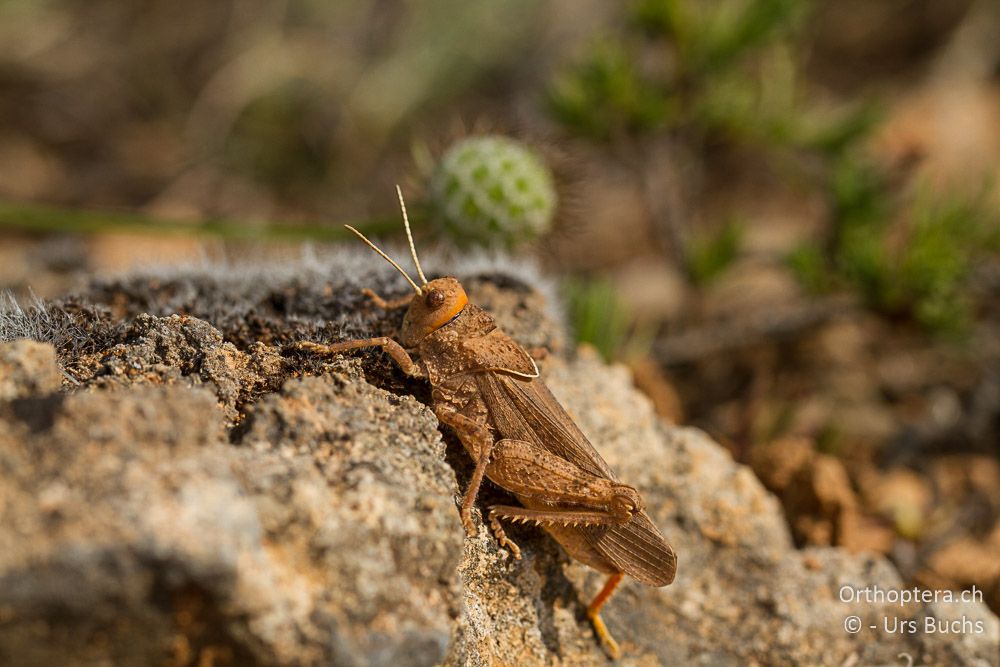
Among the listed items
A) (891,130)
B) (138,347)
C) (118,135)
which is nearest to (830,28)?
(891,130)

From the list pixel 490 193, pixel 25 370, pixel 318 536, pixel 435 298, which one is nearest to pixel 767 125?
pixel 490 193

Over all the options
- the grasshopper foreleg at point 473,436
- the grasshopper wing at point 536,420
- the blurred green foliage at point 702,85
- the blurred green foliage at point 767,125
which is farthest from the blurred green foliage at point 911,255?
the grasshopper foreleg at point 473,436

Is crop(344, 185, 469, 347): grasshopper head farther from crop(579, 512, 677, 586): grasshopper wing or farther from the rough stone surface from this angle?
crop(579, 512, 677, 586): grasshopper wing

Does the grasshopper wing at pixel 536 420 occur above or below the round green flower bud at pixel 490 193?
below

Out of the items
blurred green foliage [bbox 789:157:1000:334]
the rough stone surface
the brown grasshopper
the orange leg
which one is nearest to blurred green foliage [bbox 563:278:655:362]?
the rough stone surface

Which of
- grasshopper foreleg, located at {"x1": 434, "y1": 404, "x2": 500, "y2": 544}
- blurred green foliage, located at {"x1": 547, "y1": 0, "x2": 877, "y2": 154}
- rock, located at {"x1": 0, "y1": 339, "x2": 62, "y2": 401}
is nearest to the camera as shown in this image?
rock, located at {"x1": 0, "y1": 339, "x2": 62, "y2": 401}

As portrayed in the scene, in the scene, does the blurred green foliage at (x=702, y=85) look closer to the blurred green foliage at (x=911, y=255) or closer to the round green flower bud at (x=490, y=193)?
the blurred green foliage at (x=911, y=255)

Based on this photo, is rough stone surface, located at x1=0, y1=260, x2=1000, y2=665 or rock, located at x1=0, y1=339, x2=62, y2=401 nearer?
rough stone surface, located at x1=0, y1=260, x2=1000, y2=665
